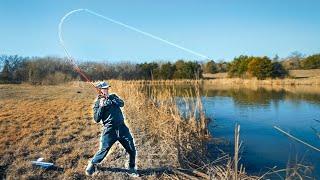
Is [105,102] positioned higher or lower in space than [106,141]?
higher

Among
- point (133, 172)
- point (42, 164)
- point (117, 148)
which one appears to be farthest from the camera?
point (117, 148)

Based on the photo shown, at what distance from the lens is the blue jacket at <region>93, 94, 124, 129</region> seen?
790cm

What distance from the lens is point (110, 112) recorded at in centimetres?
794

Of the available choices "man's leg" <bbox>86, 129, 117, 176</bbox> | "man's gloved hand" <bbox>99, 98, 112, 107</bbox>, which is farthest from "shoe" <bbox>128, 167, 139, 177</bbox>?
"man's gloved hand" <bbox>99, 98, 112, 107</bbox>

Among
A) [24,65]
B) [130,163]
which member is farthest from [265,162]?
[24,65]

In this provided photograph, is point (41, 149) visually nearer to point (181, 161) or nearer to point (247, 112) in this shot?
point (181, 161)

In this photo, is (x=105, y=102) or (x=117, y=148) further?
(x=117, y=148)

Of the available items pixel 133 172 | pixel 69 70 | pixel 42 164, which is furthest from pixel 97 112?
pixel 69 70

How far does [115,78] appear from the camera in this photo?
30.7 m

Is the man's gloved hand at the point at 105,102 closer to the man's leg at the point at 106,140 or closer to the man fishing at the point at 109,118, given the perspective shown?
the man fishing at the point at 109,118

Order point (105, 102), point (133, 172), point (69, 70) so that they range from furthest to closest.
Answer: point (69, 70) → point (133, 172) → point (105, 102)

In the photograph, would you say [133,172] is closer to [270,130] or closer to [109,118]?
[109,118]

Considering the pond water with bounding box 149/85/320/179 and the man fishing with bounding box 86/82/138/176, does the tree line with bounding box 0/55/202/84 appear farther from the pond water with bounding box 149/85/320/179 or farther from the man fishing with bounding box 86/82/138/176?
the man fishing with bounding box 86/82/138/176

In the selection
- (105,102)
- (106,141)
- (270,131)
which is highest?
(105,102)
